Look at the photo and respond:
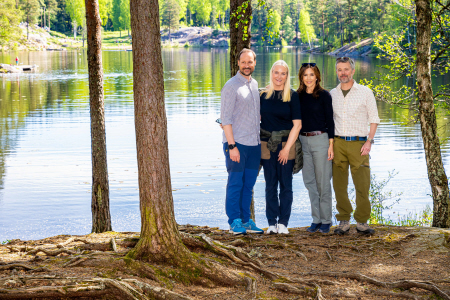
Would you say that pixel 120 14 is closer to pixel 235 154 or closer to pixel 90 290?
pixel 235 154

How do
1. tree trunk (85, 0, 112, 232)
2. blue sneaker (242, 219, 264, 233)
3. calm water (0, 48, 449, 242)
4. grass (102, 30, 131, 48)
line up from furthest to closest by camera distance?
grass (102, 30, 131, 48) < calm water (0, 48, 449, 242) < tree trunk (85, 0, 112, 232) < blue sneaker (242, 219, 264, 233)

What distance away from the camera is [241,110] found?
5547 millimetres

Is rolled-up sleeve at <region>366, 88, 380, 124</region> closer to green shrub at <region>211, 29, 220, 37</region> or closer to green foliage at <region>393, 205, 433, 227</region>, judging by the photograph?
green foliage at <region>393, 205, 433, 227</region>

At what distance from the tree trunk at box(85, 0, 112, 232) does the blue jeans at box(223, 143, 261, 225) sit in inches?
88.8

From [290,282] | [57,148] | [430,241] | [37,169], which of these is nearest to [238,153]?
[290,282]

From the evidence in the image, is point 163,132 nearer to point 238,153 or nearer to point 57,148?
point 238,153

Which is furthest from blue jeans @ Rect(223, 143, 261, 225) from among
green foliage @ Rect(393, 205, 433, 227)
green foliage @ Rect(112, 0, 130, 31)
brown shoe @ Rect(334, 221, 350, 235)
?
green foliage @ Rect(112, 0, 130, 31)

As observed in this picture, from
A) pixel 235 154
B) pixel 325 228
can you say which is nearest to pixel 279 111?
pixel 235 154

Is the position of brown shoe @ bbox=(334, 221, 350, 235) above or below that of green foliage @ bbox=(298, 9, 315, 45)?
below

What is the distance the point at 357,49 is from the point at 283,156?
77.0 m

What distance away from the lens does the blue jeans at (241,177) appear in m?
5.60

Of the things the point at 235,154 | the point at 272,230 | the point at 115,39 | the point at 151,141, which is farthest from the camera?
the point at 115,39

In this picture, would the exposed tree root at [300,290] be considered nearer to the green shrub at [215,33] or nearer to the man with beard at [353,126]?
the man with beard at [353,126]

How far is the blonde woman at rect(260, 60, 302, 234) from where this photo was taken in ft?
18.4
